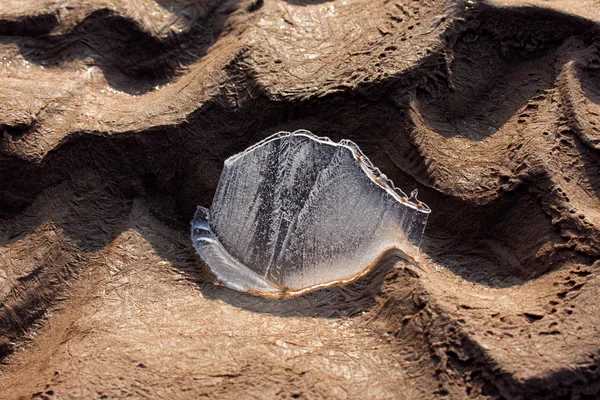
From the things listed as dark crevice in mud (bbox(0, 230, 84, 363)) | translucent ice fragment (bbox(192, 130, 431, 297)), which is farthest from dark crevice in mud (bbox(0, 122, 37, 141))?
translucent ice fragment (bbox(192, 130, 431, 297))

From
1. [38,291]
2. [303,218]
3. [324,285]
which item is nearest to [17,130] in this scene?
[38,291]

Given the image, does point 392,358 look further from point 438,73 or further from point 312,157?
point 438,73

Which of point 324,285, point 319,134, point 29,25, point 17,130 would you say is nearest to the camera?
point 324,285

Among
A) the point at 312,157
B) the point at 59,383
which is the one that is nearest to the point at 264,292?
the point at 312,157

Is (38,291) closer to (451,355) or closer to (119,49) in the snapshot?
(119,49)

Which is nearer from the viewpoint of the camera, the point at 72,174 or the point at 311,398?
the point at 311,398

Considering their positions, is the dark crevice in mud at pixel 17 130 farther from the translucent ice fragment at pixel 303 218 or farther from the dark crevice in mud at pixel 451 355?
the dark crevice in mud at pixel 451 355

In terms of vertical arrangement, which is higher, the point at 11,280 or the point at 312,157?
the point at 312,157
